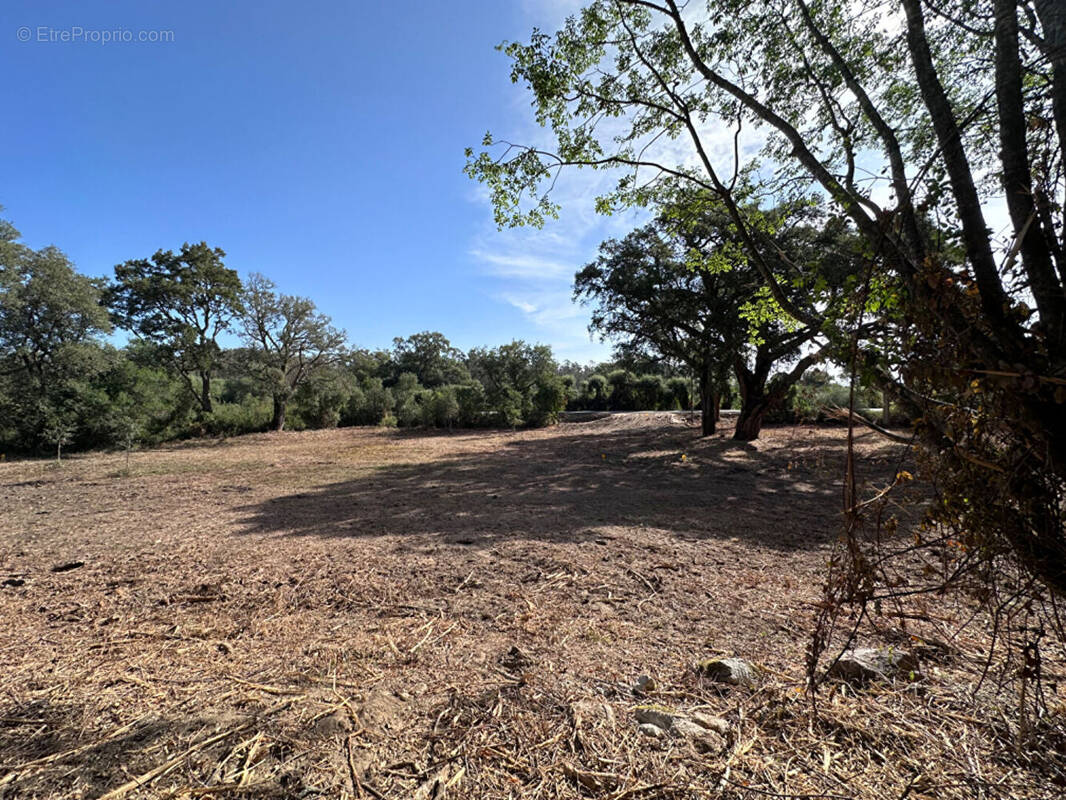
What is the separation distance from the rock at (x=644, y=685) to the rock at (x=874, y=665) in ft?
2.72

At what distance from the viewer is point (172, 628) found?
9.18 ft

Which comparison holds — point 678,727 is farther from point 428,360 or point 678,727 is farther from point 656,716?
point 428,360

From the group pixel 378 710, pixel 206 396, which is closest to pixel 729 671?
pixel 378 710

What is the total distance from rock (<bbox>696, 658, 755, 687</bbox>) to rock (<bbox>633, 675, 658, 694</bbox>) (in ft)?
0.94

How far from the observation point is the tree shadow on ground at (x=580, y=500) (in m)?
4.98

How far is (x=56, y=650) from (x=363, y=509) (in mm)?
3687

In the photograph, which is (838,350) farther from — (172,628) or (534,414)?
(534,414)

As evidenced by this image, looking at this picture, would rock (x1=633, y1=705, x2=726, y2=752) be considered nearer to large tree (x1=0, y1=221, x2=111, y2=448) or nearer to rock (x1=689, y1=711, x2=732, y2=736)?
rock (x1=689, y1=711, x2=732, y2=736)

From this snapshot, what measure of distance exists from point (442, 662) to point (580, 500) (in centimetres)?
452

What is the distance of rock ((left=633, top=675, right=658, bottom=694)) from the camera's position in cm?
205

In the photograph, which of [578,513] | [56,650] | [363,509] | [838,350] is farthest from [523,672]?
[363,509]

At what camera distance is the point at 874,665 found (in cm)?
209

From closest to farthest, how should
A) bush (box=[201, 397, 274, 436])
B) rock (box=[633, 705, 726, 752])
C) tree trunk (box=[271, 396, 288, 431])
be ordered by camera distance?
1. rock (box=[633, 705, 726, 752])
2. bush (box=[201, 397, 274, 436])
3. tree trunk (box=[271, 396, 288, 431])

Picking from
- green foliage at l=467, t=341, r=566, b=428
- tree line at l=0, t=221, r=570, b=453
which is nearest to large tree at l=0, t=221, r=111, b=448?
tree line at l=0, t=221, r=570, b=453
